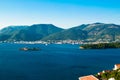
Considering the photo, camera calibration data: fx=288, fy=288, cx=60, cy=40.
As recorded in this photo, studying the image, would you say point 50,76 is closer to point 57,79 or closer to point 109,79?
point 57,79

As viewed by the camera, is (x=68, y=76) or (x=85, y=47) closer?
(x=68, y=76)

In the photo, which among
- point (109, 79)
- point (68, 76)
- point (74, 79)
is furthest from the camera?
point (68, 76)

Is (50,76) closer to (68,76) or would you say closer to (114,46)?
(68,76)

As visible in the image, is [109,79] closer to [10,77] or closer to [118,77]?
[118,77]

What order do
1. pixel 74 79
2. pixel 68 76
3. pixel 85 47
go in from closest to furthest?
1. pixel 74 79
2. pixel 68 76
3. pixel 85 47

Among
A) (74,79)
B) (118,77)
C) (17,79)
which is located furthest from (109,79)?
(17,79)

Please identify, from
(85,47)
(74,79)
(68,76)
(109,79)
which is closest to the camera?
(109,79)

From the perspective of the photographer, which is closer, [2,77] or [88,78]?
[88,78]

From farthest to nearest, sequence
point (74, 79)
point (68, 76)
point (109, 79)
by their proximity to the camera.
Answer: point (68, 76)
point (74, 79)
point (109, 79)

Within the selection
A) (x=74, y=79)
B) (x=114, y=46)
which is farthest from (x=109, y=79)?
(x=114, y=46)
